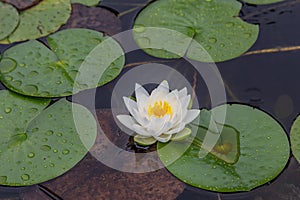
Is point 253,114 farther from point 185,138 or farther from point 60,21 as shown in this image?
point 60,21

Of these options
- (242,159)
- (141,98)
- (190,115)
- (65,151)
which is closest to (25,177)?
(65,151)

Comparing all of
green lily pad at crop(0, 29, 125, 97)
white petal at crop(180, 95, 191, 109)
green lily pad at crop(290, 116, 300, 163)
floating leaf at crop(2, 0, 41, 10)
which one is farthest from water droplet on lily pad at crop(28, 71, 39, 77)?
green lily pad at crop(290, 116, 300, 163)

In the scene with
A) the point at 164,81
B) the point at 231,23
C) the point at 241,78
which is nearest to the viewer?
the point at 164,81

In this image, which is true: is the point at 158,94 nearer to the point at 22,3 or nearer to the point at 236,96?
the point at 236,96

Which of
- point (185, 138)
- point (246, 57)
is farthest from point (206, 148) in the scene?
point (246, 57)

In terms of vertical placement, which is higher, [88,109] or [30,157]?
[88,109]

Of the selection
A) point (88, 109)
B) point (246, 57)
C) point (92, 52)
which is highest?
point (246, 57)
